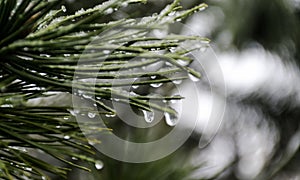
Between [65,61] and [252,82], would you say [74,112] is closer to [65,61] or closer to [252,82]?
[65,61]

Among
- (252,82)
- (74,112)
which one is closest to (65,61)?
(74,112)

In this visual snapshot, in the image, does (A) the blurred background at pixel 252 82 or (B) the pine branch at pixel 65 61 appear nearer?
(B) the pine branch at pixel 65 61

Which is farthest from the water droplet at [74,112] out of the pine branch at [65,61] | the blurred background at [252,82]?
the blurred background at [252,82]

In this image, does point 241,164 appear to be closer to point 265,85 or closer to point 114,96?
point 265,85

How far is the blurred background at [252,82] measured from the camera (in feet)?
5.54

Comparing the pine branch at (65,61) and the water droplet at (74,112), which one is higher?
the pine branch at (65,61)

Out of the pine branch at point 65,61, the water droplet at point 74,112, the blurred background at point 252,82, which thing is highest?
the pine branch at point 65,61

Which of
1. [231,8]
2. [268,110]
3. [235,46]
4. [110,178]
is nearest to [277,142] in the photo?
[268,110]

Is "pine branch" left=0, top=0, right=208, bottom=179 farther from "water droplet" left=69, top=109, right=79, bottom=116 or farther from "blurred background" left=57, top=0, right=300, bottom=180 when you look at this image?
"blurred background" left=57, top=0, right=300, bottom=180

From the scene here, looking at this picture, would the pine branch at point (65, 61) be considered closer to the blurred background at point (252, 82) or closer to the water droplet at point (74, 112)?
the water droplet at point (74, 112)

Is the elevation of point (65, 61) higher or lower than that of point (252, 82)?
higher

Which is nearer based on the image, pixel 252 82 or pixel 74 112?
Answer: pixel 74 112

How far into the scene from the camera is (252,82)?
1823 mm

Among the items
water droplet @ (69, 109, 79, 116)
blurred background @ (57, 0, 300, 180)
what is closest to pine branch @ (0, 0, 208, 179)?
water droplet @ (69, 109, 79, 116)
